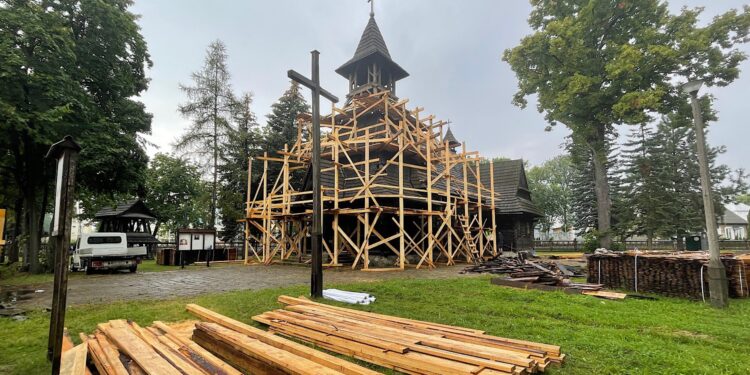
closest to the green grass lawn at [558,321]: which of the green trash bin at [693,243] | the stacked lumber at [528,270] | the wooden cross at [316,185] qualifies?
the wooden cross at [316,185]

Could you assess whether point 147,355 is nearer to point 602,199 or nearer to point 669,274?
point 669,274

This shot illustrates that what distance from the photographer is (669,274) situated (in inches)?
341

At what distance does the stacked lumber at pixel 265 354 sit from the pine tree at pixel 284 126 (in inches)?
952

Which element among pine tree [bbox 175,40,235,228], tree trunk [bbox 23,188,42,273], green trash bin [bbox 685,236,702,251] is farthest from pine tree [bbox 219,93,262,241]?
green trash bin [bbox 685,236,702,251]

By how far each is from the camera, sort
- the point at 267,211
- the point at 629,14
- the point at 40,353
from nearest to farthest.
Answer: the point at 40,353 < the point at 267,211 < the point at 629,14

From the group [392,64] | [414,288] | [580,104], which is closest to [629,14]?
[580,104]

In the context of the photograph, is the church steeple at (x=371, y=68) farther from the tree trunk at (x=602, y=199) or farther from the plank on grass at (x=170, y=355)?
the plank on grass at (x=170, y=355)

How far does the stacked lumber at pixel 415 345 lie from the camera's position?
132 inches

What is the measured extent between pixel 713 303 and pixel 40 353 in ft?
38.3

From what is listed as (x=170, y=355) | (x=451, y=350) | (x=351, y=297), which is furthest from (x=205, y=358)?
(x=351, y=297)

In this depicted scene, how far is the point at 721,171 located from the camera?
119 ft

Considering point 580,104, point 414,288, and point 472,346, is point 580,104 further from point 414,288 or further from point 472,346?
point 472,346

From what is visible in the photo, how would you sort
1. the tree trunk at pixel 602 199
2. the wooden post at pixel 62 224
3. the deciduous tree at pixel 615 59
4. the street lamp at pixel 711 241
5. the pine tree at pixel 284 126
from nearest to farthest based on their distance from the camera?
the wooden post at pixel 62 224
the street lamp at pixel 711 241
the deciduous tree at pixel 615 59
the tree trunk at pixel 602 199
the pine tree at pixel 284 126

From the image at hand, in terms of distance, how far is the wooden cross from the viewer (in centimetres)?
814
